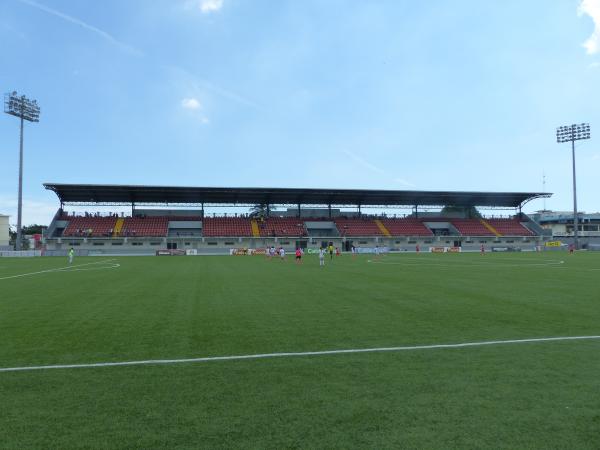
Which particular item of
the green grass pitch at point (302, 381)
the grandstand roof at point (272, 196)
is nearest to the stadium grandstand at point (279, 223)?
the grandstand roof at point (272, 196)

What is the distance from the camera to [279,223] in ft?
241

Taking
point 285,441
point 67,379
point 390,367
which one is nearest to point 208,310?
point 67,379

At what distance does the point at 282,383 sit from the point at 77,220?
72.8 m

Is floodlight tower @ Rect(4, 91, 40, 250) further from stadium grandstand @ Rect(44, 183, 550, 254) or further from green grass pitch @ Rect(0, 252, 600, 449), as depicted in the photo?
green grass pitch @ Rect(0, 252, 600, 449)

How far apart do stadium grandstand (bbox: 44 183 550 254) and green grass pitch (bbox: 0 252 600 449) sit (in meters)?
53.7

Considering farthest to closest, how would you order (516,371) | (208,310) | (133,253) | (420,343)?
(133,253)
(208,310)
(420,343)
(516,371)

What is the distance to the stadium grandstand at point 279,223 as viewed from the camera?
64625 millimetres

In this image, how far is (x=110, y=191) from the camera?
64438mm

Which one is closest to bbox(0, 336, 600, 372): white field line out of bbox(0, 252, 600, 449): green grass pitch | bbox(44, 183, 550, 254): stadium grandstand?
bbox(0, 252, 600, 449): green grass pitch

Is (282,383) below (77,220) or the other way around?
Result: below

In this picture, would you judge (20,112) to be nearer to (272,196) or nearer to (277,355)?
(272,196)

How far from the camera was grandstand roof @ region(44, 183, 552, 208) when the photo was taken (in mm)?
64312

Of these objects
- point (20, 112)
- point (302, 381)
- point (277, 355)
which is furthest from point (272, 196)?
point (302, 381)

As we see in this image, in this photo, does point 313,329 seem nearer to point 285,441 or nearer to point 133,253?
point 285,441
